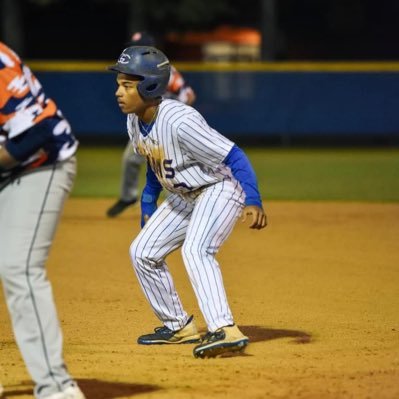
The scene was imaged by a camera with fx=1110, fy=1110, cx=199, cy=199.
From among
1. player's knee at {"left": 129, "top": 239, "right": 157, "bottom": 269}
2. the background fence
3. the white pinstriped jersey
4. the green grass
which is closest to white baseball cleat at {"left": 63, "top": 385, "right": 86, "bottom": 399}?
player's knee at {"left": 129, "top": 239, "right": 157, "bottom": 269}

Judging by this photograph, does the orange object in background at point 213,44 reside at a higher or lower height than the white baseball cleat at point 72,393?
lower

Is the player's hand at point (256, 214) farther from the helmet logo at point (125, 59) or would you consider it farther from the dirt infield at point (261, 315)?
the helmet logo at point (125, 59)

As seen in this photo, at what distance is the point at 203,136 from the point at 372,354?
1.42 meters

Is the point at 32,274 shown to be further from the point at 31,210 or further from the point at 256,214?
the point at 256,214

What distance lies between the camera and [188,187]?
5625mm

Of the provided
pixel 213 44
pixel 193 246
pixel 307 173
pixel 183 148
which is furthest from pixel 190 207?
pixel 213 44

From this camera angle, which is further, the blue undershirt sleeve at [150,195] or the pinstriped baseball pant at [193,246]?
the blue undershirt sleeve at [150,195]

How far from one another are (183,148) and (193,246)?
1.62ft

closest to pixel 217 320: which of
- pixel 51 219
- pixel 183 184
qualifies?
pixel 183 184

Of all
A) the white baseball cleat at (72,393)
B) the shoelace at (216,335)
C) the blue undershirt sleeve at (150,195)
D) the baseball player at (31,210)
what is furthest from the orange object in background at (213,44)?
the white baseball cleat at (72,393)

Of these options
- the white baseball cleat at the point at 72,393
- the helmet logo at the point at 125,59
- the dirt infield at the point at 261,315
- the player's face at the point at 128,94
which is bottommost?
the dirt infield at the point at 261,315

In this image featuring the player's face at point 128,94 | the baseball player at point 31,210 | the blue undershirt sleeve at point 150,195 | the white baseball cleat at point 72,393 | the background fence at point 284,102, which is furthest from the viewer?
the background fence at point 284,102

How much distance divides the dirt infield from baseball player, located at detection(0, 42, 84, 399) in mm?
470

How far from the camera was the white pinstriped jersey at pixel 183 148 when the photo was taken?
5445 millimetres
